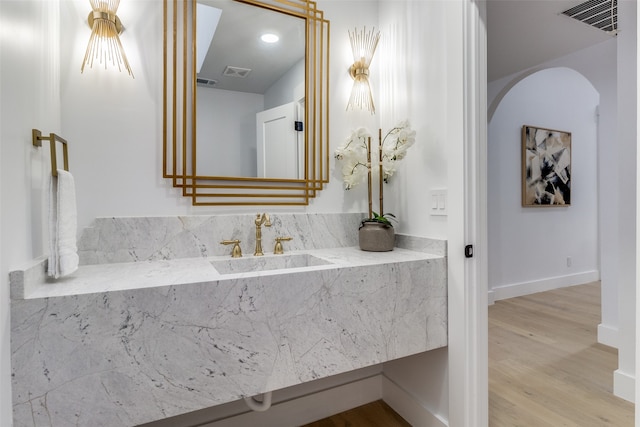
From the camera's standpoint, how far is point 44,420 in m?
0.91

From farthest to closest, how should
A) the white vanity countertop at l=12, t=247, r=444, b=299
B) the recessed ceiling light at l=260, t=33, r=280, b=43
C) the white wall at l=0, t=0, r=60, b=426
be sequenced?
the recessed ceiling light at l=260, t=33, r=280, b=43, the white vanity countertop at l=12, t=247, r=444, b=299, the white wall at l=0, t=0, r=60, b=426

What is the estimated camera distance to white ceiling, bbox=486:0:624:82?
2.14 metres

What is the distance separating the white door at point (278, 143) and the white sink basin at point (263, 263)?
0.42 metres

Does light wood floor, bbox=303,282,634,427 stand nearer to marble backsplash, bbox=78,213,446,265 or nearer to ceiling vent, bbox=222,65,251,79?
marble backsplash, bbox=78,213,446,265

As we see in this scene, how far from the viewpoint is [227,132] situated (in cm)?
162

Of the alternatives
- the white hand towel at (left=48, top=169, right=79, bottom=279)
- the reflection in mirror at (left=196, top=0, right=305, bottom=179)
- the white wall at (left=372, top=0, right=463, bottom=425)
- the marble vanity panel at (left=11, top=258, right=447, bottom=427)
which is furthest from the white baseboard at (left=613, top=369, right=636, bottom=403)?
the white hand towel at (left=48, top=169, right=79, bottom=279)

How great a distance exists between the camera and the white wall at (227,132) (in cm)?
157

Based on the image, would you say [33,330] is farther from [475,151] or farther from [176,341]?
[475,151]

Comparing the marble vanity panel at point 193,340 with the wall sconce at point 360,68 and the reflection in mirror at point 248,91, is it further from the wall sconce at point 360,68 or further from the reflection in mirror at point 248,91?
the wall sconce at point 360,68

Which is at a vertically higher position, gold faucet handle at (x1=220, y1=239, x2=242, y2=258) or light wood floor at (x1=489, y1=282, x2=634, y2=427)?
gold faucet handle at (x1=220, y1=239, x2=242, y2=258)

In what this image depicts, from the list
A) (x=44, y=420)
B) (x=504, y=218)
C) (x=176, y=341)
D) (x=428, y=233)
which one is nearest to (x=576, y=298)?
(x=504, y=218)

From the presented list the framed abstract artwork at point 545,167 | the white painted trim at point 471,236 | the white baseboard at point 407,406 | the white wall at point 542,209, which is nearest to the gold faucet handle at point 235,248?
the white painted trim at point 471,236

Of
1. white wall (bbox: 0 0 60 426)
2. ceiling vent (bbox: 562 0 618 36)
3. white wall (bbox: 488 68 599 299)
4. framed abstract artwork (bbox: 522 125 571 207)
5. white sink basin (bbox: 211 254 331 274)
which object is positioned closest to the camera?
white wall (bbox: 0 0 60 426)

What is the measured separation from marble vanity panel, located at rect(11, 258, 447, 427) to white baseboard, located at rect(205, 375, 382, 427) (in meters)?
0.59
